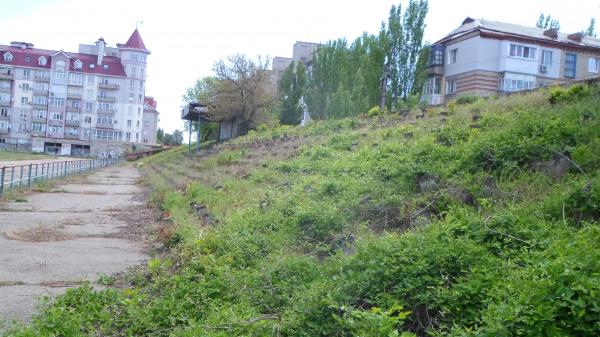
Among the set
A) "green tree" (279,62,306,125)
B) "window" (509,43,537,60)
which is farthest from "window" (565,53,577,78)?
"green tree" (279,62,306,125)

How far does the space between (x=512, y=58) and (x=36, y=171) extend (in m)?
30.7

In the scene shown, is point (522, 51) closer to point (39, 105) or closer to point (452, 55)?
point (452, 55)

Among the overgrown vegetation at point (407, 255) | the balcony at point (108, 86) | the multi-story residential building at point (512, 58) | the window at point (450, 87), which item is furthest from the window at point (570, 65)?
the balcony at point (108, 86)

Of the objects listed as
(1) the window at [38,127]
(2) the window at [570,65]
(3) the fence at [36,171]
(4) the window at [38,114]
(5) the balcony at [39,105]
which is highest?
(2) the window at [570,65]

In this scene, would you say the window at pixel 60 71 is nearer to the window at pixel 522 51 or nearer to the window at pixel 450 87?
the window at pixel 450 87

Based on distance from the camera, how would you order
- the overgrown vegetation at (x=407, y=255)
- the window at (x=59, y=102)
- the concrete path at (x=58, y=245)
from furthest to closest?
the window at (x=59, y=102) < the concrete path at (x=58, y=245) < the overgrown vegetation at (x=407, y=255)

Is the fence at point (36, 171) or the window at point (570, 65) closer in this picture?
the fence at point (36, 171)

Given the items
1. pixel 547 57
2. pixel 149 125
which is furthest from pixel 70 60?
pixel 547 57

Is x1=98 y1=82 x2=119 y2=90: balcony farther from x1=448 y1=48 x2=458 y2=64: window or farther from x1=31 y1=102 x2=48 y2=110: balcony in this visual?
x1=448 y1=48 x2=458 y2=64: window

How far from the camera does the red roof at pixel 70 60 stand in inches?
3629

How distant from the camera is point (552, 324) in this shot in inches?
155

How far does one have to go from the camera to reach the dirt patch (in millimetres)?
12582

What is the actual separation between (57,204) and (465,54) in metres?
30.8

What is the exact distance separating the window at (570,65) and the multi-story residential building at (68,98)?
7112 cm
